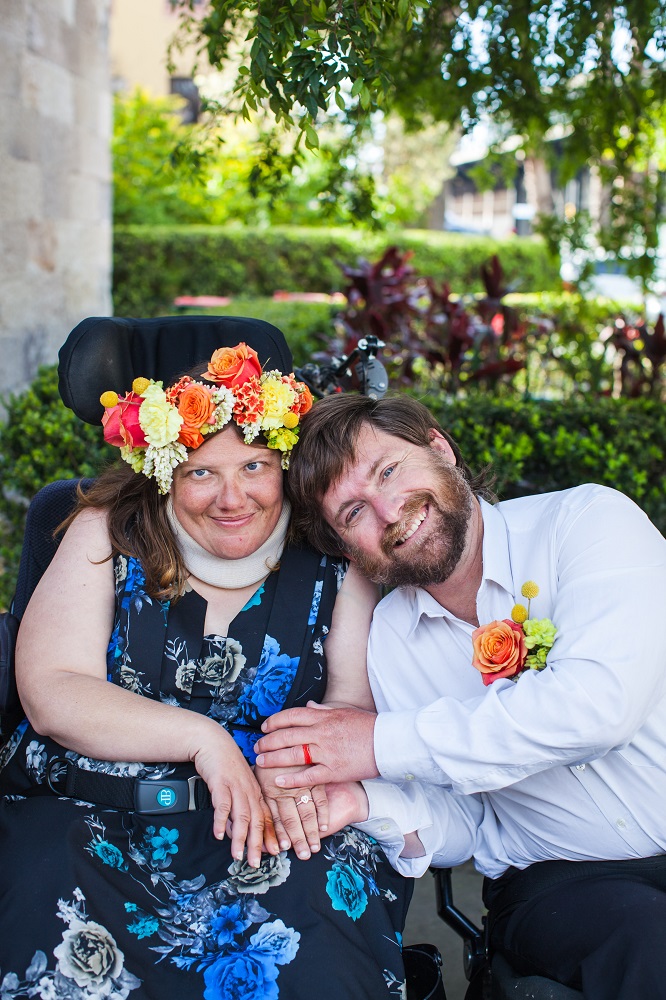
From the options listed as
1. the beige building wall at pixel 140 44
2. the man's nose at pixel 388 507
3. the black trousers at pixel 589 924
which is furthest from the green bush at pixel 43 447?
the beige building wall at pixel 140 44

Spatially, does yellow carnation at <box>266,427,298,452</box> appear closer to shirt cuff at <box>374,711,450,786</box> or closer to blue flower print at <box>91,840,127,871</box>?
shirt cuff at <box>374,711,450,786</box>

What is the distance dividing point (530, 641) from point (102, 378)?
146cm

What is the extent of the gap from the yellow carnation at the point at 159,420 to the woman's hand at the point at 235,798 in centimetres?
76

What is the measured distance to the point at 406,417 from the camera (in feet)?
8.93

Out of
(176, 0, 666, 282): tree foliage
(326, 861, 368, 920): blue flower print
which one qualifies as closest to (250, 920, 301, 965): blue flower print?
(326, 861, 368, 920): blue flower print

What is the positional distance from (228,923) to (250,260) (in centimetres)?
1230

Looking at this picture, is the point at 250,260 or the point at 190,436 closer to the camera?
the point at 190,436

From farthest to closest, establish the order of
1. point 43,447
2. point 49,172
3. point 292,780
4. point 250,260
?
point 250,260 < point 49,172 < point 43,447 < point 292,780

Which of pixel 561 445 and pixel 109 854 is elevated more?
pixel 561 445

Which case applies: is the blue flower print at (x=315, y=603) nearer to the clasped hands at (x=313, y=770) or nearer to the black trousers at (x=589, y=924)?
the clasped hands at (x=313, y=770)

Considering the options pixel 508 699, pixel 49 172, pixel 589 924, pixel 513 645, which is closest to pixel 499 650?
pixel 513 645

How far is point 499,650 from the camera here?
228 centimetres

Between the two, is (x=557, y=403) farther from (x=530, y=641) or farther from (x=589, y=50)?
(x=530, y=641)

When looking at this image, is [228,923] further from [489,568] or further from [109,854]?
[489,568]
